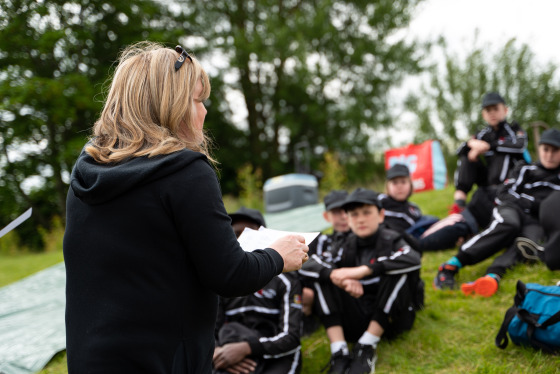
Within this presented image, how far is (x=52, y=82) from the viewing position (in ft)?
44.5

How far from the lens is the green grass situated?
2.65 m

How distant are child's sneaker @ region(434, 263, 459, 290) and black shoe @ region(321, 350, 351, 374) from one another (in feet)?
4.34

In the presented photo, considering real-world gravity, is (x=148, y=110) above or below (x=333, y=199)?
above

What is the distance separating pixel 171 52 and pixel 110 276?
2.31ft

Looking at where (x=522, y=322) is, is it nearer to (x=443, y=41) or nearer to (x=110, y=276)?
(x=110, y=276)

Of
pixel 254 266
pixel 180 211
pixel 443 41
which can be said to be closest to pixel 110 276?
pixel 180 211

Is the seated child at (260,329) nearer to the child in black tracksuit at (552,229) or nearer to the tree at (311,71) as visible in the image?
the child in black tracksuit at (552,229)

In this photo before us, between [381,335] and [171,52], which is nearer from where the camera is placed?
[171,52]

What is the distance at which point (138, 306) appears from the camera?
1.24 metres

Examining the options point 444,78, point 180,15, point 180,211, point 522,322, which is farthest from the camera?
point 180,15

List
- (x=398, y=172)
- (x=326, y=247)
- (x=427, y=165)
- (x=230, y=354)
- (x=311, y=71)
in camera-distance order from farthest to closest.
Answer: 1. (x=311, y=71)
2. (x=427, y=165)
3. (x=398, y=172)
4. (x=326, y=247)
5. (x=230, y=354)

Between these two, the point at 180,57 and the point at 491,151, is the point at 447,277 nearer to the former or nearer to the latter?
the point at 491,151

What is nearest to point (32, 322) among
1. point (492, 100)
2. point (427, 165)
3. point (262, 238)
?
point (262, 238)

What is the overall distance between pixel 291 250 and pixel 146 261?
47 centimetres
